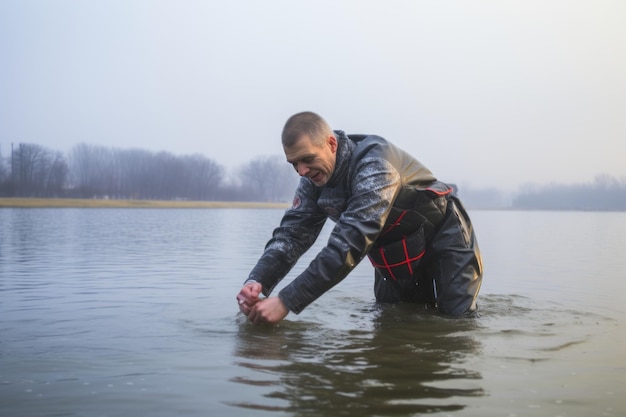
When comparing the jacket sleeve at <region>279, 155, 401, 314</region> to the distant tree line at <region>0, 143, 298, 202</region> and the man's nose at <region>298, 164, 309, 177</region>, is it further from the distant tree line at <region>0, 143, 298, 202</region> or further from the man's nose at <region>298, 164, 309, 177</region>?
the distant tree line at <region>0, 143, 298, 202</region>

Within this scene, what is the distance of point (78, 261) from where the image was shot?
367 inches

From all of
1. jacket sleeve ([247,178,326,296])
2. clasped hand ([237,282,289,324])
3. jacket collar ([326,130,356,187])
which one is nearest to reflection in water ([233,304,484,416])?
clasped hand ([237,282,289,324])

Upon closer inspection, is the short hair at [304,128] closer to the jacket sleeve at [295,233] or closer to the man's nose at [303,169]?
the man's nose at [303,169]

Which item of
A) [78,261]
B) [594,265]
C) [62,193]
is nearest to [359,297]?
[78,261]

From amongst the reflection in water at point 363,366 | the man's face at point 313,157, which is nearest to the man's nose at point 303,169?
the man's face at point 313,157

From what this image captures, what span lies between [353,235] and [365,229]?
0.27 feet

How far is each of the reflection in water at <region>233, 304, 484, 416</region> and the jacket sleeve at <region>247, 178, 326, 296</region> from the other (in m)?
0.45

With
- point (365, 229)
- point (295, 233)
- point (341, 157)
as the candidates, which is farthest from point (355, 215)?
point (295, 233)

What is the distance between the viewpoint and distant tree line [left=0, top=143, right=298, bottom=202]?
78750 mm

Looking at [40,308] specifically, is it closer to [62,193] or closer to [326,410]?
[326,410]

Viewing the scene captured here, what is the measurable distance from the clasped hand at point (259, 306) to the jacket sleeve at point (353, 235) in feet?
0.23

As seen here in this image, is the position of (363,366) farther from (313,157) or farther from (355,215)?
(313,157)

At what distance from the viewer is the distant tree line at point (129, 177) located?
7875cm

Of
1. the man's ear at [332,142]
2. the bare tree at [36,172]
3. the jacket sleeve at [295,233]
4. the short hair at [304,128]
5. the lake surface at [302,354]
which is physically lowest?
the lake surface at [302,354]
